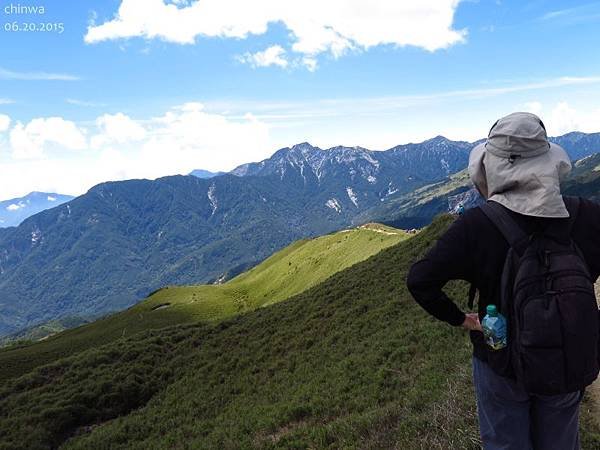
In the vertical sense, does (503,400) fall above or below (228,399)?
above

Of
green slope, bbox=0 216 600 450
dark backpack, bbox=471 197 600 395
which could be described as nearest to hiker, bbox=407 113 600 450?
dark backpack, bbox=471 197 600 395

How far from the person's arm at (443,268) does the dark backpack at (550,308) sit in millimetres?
332

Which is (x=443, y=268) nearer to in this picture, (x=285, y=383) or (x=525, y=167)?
(x=525, y=167)

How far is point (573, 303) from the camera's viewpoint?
3.82 m

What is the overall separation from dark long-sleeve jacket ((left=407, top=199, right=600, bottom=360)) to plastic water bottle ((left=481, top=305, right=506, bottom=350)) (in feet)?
0.66

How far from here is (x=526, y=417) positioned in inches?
171

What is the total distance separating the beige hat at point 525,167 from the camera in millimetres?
4023

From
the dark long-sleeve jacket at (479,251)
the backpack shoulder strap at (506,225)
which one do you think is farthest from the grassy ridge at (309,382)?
the backpack shoulder strap at (506,225)

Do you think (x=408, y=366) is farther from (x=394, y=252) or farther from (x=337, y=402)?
(x=394, y=252)

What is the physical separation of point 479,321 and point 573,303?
1053 mm

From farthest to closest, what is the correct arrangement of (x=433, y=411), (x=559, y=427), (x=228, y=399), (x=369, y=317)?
1. (x=369, y=317)
2. (x=228, y=399)
3. (x=433, y=411)
4. (x=559, y=427)

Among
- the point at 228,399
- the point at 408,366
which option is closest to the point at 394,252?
the point at 228,399

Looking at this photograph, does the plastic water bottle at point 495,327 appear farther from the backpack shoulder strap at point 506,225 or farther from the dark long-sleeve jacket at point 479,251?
the backpack shoulder strap at point 506,225

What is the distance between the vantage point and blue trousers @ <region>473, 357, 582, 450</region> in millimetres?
4285
